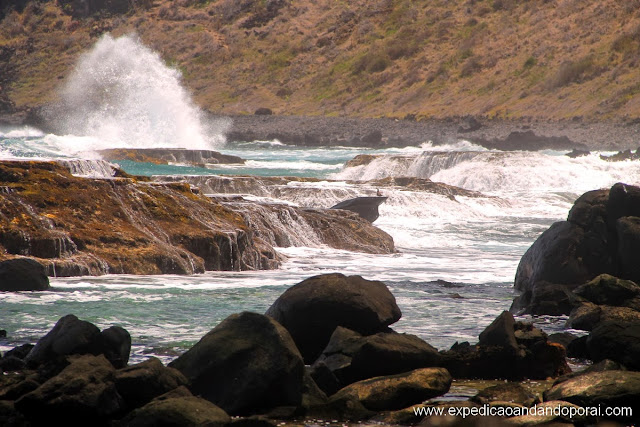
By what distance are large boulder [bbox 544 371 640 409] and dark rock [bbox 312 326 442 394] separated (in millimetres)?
1275

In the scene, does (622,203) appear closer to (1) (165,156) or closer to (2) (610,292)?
(2) (610,292)

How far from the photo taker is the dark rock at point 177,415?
6836mm

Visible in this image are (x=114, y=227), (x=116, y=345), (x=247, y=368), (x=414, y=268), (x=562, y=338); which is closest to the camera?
(x=247, y=368)

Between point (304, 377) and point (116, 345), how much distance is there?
1850mm

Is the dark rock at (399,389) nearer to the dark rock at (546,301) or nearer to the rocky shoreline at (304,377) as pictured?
the rocky shoreline at (304,377)

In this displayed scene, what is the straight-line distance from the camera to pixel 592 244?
1420 cm

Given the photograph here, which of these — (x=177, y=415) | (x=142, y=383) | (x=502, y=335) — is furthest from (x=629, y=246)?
(x=177, y=415)

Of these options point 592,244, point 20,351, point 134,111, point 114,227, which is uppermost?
point 134,111

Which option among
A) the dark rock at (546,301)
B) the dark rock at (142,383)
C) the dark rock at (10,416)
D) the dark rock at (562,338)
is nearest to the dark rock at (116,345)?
the dark rock at (142,383)

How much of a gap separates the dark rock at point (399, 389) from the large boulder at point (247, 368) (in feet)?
1.47

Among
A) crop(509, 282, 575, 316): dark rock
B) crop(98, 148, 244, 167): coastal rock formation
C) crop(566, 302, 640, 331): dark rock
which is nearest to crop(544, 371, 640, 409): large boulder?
crop(566, 302, 640, 331): dark rock

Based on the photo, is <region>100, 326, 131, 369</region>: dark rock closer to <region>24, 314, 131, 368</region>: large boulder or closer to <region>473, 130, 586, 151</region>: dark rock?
<region>24, 314, 131, 368</region>: large boulder

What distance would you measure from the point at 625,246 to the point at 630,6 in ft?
252

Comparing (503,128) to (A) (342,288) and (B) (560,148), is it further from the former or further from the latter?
(A) (342,288)
